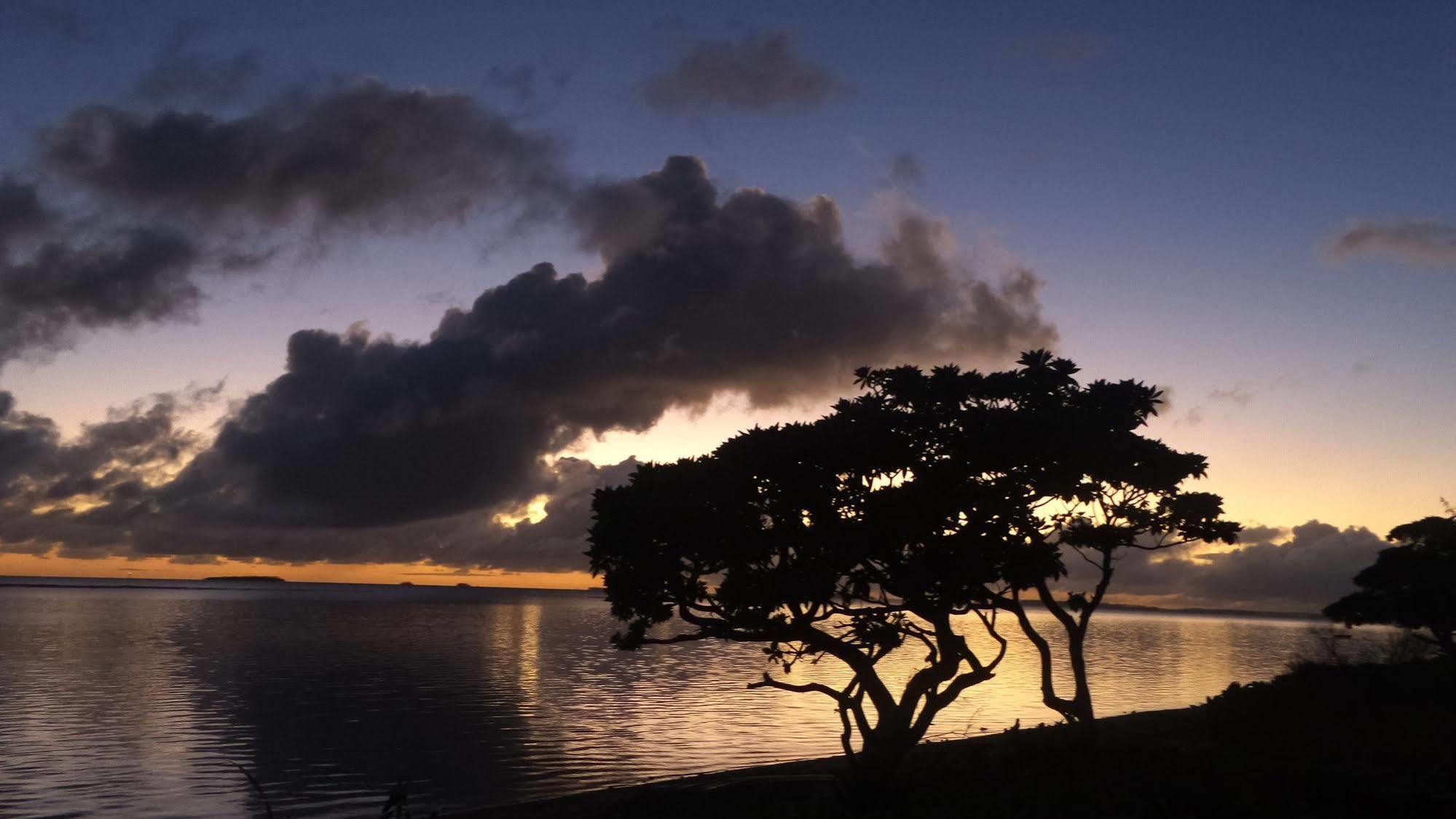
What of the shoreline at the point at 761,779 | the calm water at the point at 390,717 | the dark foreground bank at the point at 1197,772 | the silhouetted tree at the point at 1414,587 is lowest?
the calm water at the point at 390,717

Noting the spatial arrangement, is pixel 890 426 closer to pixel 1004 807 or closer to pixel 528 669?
pixel 1004 807

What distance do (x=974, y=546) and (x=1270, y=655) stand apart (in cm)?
13947

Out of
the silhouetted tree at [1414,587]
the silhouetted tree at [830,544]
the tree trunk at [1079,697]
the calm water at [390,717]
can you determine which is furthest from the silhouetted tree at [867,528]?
the silhouetted tree at [1414,587]

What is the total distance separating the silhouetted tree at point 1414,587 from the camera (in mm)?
45719

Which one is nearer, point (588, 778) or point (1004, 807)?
point (1004, 807)

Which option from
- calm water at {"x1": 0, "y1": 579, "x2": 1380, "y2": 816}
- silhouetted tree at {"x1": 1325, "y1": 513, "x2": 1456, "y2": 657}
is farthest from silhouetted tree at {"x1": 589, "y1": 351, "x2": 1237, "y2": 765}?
silhouetted tree at {"x1": 1325, "y1": 513, "x2": 1456, "y2": 657}

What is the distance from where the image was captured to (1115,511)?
29859 mm

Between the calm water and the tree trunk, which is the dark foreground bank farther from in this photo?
Answer: the calm water

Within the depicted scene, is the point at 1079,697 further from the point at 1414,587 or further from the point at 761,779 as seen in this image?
the point at 1414,587

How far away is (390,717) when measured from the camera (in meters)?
59.6

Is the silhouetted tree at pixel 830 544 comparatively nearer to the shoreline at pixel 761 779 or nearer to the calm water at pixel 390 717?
the shoreline at pixel 761 779

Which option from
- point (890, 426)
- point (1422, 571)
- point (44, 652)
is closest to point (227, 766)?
point (890, 426)

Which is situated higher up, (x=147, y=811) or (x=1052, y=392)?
(x=1052, y=392)

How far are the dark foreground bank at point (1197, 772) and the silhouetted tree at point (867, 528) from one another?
Result: 2.57 meters
